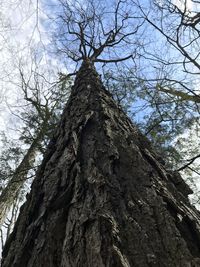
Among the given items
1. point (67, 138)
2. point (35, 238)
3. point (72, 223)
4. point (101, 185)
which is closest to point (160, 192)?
point (101, 185)

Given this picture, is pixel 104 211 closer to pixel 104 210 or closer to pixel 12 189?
pixel 104 210

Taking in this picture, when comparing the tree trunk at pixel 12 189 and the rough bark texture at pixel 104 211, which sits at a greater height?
the tree trunk at pixel 12 189

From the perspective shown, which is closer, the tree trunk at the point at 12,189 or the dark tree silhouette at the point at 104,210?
the dark tree silhouette at the point at 104,210

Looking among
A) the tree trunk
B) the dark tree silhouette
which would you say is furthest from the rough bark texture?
the tree trunk

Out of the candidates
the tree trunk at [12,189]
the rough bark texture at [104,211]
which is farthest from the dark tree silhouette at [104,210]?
the tree trunk at [12,189]

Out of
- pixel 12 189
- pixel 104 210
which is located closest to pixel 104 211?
pixel 104 210

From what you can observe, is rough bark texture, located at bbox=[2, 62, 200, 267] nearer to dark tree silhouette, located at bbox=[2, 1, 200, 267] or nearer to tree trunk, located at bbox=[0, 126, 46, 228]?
dark tree silhouette, located at bbox=[2, 1, 200, 267]

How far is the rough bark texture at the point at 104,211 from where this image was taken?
3.04 ft

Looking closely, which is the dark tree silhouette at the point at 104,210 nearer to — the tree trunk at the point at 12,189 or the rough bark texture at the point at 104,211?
the rough bark texture at the point at 104,211

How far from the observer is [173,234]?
3.30 ft

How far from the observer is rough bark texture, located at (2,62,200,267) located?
36.5 inches

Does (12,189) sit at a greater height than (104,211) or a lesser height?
greater

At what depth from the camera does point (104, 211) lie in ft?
3.54

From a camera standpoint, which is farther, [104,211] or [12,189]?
[12,189]
